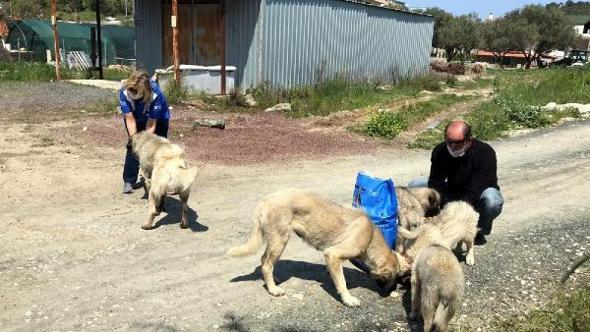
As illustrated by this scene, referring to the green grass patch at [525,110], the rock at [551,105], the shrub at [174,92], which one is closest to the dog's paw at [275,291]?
the green grass patch at [525,110]

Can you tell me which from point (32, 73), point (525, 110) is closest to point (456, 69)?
point (525, 110)

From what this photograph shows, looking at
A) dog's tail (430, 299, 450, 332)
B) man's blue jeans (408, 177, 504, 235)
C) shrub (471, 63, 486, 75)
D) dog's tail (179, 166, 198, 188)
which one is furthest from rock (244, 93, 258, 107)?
shrub (471, 63, 486, 75)

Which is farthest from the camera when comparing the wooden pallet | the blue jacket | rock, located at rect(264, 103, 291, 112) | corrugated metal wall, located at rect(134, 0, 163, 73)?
the wooden pallet

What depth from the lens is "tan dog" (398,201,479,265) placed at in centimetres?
461

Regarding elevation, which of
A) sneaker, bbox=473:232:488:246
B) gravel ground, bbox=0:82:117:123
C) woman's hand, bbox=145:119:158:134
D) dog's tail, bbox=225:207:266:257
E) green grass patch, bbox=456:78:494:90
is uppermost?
woman's hand, bbox=145:119:158:134

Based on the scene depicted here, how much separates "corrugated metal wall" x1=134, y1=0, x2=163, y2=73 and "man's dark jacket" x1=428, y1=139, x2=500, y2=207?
1547 centimetres

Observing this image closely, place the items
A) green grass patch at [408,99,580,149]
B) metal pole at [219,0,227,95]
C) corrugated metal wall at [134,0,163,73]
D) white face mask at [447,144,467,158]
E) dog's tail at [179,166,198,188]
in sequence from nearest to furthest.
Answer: white face mask at [447,144,467,158], dog's tail at [179,166,198,188], green grass patch at [408,99,580,149], metal pole at [219,0,227,95], corrugated metal wall at [134,0,163,73]

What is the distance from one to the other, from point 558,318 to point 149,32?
17813mm

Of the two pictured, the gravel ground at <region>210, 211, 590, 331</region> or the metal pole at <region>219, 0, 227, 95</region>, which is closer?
the gravel ground at <region>210, 211, 590, 331</region>

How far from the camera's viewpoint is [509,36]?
185 feet

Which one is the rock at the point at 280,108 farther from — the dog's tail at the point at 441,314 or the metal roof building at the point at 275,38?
the dog's tail at the point at 441,314

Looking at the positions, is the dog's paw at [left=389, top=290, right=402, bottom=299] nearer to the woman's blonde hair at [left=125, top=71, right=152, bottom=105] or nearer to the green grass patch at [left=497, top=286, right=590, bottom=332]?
the green grass patch at [left=497, top=286, right=590, bottom=332]

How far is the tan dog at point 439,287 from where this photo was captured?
3.80 metres

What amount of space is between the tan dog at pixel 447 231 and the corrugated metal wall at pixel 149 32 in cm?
1606
